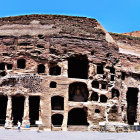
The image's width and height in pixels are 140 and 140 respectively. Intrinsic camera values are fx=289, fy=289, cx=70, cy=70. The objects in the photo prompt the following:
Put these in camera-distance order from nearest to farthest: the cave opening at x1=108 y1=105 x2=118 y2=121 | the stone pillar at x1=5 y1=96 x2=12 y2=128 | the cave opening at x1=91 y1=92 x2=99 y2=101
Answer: the stone pillar at x1=5 y1=96 x2=12 y2=128 → the cave opening at x1=91 y1=92 x2=99 y2=101 → the cave opening at x1=108 y1=105 x2=118 y2=121

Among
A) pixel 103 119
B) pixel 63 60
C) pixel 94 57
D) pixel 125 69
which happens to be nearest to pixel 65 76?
pixel 63 60

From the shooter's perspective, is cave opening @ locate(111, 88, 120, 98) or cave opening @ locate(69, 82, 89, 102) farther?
cave opening @ locate(111, 88, 120, 98)

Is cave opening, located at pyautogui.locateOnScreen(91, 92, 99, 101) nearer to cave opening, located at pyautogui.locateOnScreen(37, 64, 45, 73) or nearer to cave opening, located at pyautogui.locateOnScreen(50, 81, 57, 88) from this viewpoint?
cave opening, located at pyautogui.locateOnScreen(50, 81, 57, 88)

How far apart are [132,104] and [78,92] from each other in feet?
30.5

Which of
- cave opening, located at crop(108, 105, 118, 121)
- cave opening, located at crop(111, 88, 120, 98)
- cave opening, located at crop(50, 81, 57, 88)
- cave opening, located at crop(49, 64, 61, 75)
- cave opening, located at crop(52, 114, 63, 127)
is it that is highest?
cave opening, located at crop(49, 64, 61, 75)

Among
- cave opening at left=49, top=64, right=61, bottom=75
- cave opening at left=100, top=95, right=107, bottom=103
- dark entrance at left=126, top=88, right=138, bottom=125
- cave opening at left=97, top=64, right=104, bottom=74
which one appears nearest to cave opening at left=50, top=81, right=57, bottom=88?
cave opening at left=49, top=64, right=61, bottom=75

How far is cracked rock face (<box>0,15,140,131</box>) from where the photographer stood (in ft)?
90.2

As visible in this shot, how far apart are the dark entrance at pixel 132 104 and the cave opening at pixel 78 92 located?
8.21 metres

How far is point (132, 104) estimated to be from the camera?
36.0 m

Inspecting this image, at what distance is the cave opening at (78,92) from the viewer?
29.8 metres

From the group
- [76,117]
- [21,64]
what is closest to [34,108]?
[76,117]

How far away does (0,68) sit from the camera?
2942 centimetres

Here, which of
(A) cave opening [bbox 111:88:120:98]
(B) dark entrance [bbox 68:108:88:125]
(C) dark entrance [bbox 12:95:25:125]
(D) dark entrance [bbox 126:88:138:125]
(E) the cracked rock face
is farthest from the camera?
(D) dark entrance [bbox 126:88:138:125]

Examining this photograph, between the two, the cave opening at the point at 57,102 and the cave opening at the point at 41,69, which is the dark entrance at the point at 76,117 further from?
the cave opening at the point at 41,69
